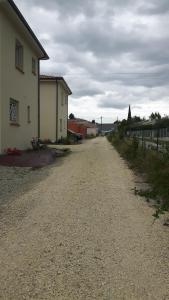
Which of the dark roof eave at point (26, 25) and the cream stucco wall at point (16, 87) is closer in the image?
the dark roof eave at point (26, 25)

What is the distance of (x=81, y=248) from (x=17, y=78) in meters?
13.4

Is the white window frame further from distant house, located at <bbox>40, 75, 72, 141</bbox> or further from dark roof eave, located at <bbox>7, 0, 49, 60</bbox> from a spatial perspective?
distant house, located at <bbox>40, 75, 72, 141</bbox>

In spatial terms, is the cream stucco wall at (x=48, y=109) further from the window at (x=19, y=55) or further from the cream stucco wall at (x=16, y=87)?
the window at (x=19, y=55)

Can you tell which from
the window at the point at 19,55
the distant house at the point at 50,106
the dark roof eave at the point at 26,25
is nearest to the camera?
the dark roof eave at the point at 26,25

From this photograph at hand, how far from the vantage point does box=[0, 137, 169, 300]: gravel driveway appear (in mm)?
3924

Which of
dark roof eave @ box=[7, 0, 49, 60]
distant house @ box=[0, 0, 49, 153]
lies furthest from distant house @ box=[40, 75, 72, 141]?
distant house @ box=[0, 0, 49, 153]

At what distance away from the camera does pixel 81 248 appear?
510cm

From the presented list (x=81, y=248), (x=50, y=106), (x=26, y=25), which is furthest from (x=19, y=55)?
(x=50, y=106)

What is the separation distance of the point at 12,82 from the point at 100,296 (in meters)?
13.8

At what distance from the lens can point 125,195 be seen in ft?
29.6

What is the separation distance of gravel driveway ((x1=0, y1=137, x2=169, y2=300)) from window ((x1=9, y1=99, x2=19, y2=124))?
871 centimetres

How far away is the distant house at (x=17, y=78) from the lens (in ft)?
49.8

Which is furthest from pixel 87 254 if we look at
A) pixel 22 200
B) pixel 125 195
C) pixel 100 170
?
pixel 100 170

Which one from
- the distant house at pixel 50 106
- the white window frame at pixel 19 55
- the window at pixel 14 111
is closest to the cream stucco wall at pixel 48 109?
the distant house at pixel 50 106
